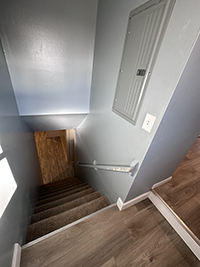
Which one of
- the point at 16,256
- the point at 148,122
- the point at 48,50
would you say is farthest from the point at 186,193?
the point at 48,50

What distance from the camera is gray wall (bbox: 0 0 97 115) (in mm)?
1333

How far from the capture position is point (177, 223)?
1272mm

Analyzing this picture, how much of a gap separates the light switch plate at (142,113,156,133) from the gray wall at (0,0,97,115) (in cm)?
145

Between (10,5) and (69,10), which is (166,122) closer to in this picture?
(69,10)

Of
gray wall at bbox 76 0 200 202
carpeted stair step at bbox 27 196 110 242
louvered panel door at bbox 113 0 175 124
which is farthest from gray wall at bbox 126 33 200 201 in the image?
carpeted stair step at bbox 27 196 110 242

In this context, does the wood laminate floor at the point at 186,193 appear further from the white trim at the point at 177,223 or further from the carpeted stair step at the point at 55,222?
the carpeted stair step at the point at 55,222

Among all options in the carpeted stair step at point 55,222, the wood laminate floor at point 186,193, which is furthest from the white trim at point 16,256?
the wood laminate floor at point 186,193

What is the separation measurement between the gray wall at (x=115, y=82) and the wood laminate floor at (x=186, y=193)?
26 cm

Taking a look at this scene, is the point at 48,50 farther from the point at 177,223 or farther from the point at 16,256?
the point at 177,223

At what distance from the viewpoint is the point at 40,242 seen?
3.66 ft

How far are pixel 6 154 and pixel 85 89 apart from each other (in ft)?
4.96

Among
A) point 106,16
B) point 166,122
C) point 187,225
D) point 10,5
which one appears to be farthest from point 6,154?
point 187,225

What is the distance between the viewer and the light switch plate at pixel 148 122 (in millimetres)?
866

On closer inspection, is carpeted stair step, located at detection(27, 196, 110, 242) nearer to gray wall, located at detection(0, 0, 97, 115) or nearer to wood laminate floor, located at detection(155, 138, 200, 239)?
wood laminate floor, located at detection(155, 138, 200, 239)
